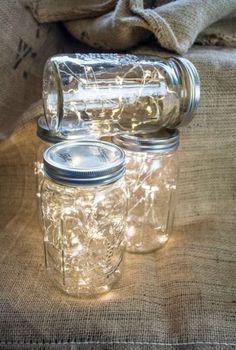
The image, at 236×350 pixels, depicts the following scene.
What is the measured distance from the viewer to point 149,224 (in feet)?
2.35

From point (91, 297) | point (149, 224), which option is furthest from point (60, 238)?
point (149, 224)

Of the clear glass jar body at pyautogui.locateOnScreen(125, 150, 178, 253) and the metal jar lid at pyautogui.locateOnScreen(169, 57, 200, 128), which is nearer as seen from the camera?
the metal jar lid at pyautogui.locateOnScreen(169, 57, 200, 128)

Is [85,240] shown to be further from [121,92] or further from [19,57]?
[19,57]

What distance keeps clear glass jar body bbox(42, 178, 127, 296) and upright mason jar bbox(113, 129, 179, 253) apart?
2.7 inches

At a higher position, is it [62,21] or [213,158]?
[62,21]

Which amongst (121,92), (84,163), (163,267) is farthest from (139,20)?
(163,267)

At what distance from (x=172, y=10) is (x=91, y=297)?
0.40m

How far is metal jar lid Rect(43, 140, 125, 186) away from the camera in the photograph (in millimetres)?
485

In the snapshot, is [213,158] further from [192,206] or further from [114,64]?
[114,64]

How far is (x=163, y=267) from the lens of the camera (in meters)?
0.62

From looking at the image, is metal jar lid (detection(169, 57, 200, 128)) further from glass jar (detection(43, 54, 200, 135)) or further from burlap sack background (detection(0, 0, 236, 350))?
burlap sack background (detection(0, 0, 236, 350))

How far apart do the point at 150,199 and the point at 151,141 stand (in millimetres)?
155

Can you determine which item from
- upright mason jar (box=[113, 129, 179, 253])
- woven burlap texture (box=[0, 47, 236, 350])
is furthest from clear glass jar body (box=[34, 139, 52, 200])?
upright mason jar (box=[113, 129, 179, 253])

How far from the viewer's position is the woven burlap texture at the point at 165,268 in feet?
1.66
